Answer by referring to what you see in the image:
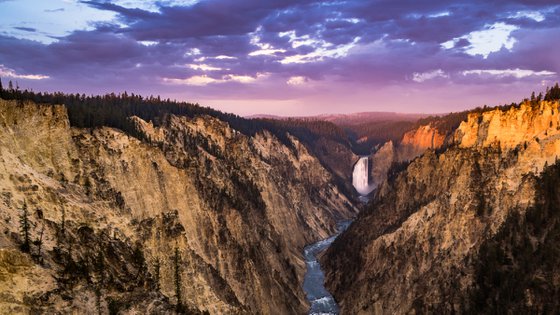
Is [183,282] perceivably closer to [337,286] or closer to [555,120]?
[337,286]

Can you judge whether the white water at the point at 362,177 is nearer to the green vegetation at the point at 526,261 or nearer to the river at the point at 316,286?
the river at the point at 316,286

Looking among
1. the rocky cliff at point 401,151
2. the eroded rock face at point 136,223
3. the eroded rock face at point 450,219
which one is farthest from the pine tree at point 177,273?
the rocky cliff at point 401,151

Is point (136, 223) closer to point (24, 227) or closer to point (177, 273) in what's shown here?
point (177, 273)

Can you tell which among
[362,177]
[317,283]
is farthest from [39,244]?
[362,177]

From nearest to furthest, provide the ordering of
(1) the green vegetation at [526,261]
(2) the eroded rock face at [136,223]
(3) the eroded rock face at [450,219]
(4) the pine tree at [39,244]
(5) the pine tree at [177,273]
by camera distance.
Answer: (4) the pine tree at [39,244] → (2) the eroded rock face at [136,223] → (5) the pine tree at [177,273] → (1) the green vegetation at [526,261] → (3) the eroded rock face at [450,219]

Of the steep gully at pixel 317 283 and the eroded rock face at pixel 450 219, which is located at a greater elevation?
the eroded rock face at pixel 450 219

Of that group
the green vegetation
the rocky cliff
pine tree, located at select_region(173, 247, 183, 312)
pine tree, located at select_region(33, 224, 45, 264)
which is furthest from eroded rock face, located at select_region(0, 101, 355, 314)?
the rocky cliff

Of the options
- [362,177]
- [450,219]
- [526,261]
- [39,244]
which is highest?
[39,244]
